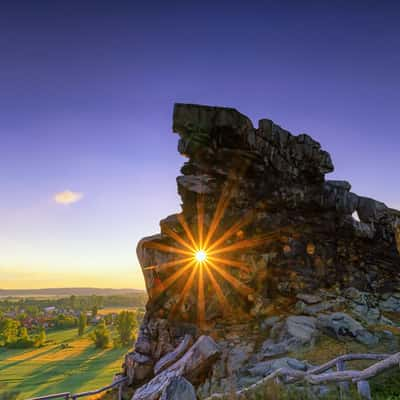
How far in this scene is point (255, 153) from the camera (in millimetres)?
22844

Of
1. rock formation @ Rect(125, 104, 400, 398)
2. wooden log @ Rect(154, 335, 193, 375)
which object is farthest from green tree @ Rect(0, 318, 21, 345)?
wooden log @ Rect(154, 335, 193, 375)

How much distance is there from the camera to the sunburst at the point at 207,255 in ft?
74.0

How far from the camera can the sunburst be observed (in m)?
22.5

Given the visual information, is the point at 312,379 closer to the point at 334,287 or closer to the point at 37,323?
the point at 334,287

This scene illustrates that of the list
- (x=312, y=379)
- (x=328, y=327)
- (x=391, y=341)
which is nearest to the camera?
(x=312, y=379)

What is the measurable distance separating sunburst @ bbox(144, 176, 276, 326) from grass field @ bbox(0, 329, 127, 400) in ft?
152

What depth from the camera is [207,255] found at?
23.2 meters

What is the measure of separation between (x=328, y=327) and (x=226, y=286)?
760cm

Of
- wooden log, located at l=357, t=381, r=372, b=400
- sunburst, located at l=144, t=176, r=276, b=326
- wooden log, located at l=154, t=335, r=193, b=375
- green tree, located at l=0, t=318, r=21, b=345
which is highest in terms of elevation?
sunburst, located at l=144, t=176, r=276, b=326

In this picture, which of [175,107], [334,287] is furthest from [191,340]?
[175,107]

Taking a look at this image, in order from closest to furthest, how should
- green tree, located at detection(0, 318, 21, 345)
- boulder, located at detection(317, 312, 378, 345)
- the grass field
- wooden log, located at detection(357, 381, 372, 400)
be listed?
wooden log, located at detection(357, 381, 372, 400) → boulder, located at detection(317, 312, 378, 345) → the grass field → green tree, located at detection(0, 318, 21, 345)

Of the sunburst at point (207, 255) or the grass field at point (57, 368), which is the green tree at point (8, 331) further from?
the sunburst at point (207, 255)

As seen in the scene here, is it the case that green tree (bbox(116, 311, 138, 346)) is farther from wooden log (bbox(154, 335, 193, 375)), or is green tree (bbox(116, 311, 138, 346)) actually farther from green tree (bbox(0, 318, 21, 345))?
wooden log (bbox(154, 335, 193, 375))

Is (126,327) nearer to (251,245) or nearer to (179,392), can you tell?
(251,245)
